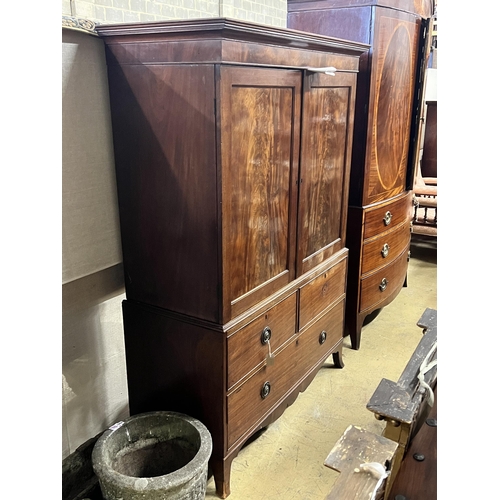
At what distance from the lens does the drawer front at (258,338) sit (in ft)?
5.14

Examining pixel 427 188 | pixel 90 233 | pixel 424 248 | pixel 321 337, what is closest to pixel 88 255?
pixel 90 233

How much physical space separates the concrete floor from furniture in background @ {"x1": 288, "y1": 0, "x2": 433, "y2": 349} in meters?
0.18

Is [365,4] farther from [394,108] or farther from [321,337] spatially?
[321,337]

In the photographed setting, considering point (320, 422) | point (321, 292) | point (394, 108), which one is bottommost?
point (320, 422)

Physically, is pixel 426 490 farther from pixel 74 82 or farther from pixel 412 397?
pixel 74 82

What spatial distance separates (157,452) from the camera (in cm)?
161

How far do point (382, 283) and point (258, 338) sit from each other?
4.23ft

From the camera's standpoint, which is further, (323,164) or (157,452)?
(323,164)

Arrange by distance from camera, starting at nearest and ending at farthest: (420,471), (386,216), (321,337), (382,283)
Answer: (420,471), (321,337), (386,216), (382,283)

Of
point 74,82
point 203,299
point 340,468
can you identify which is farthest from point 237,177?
point 340,468

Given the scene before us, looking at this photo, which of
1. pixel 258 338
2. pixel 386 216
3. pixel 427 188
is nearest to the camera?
pixel 258 338

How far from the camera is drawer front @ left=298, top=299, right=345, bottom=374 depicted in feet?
6.67

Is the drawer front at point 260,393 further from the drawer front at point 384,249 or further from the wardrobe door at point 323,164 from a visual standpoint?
the drawer front at point 384,249

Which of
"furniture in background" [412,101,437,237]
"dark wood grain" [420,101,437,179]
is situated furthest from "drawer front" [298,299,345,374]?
"dark wood grain" [420,101,437,179]
